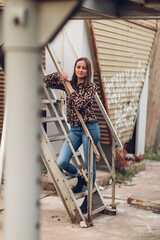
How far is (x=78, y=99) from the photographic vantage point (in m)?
5.16

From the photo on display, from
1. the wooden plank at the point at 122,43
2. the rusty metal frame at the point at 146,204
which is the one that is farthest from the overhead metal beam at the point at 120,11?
the rusty metal frame at the point at 146,204

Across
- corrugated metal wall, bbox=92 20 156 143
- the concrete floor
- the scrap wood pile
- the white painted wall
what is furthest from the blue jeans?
the white painted wall

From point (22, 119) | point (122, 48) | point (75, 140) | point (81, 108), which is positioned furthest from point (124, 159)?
point (22, 119)

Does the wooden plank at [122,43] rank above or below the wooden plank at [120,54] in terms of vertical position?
above

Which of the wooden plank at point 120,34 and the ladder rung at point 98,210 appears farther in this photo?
the wooden plank at point 120,34

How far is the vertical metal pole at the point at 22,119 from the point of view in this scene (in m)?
2.38

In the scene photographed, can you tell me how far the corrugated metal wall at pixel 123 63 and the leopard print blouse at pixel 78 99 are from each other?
1913 mm

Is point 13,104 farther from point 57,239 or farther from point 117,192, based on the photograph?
point 117,192

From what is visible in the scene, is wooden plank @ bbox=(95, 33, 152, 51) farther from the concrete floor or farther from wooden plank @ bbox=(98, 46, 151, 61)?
the concrete floor

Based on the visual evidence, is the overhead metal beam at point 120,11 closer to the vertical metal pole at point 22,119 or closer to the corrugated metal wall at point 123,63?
the vertical metal pole at point 22,119

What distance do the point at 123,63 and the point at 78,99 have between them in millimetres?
3376

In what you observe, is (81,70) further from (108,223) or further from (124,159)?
(124,159)

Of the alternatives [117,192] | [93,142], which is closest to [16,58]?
[93,142]

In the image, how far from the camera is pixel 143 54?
30.1ft
